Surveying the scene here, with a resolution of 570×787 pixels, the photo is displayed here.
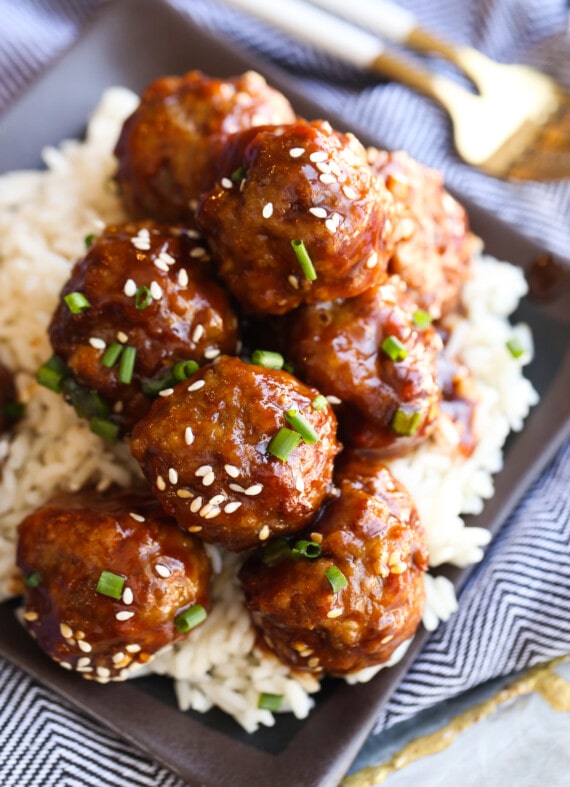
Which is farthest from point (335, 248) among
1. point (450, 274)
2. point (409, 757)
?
point (409, 757)

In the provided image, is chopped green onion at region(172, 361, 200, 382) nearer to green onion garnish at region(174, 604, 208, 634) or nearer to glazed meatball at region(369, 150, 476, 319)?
green onion garnish at region(174, 604, 208, 634)

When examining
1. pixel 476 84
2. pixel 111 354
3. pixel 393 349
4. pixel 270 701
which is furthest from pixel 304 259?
pixel 476 84

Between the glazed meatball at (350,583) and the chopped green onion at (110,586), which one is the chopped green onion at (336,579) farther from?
the chopped green onion at (110,586)

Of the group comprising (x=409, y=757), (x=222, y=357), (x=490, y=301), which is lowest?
(x=409, y=757)

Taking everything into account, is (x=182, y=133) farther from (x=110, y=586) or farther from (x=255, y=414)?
(x=110, y=586)

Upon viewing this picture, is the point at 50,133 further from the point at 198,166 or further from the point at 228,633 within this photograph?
the point at 228,633

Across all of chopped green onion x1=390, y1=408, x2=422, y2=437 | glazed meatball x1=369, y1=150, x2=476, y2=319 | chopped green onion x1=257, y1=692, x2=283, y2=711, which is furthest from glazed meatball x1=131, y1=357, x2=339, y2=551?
glazed meatball x1=369, y1=150, x2=476, y2=319

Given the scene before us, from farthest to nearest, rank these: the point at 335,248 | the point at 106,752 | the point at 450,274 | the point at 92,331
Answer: the point at 450,274, the point at 106,752, the point at 92,331, the point at 335,248
